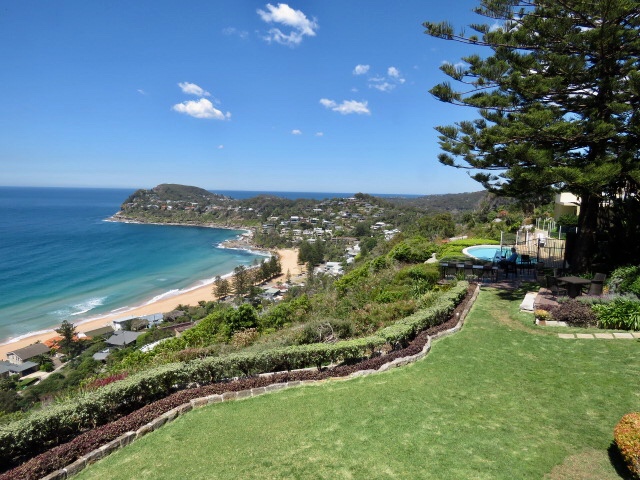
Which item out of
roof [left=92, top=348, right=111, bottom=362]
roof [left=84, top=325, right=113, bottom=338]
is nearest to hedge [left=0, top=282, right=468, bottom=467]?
roof [left=92, top=348, right=111, bottom=362]

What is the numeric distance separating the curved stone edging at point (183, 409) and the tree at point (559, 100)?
462cm

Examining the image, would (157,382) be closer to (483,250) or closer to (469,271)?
(469,271)

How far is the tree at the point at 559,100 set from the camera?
25.0ft

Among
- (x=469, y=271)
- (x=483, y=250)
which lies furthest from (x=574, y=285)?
(x=483, y=250)

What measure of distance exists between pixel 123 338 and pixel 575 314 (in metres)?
24.0

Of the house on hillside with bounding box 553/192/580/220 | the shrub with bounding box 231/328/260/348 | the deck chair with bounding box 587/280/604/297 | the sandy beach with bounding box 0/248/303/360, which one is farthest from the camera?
the sandy beach with bounding box 0/248/303/360

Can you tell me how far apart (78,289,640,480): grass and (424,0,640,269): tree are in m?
4.11

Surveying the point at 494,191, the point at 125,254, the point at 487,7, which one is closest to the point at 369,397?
the point at 494,191

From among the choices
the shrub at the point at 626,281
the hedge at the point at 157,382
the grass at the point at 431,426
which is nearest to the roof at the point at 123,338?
the hedge at the point at 157,382

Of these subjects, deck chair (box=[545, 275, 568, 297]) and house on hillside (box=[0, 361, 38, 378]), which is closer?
deck chair (box=[545, 275, 568, 297])

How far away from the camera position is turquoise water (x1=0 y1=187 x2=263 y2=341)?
28.6 metres

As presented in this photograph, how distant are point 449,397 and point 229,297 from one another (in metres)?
31.6

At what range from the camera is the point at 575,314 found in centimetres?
676

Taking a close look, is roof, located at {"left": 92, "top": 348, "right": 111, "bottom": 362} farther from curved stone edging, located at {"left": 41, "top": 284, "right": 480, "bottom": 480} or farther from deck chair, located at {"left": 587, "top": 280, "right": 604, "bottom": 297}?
deck chair, located at {"left": 587, "top": 280, "right": 604, "bottom": 297}
